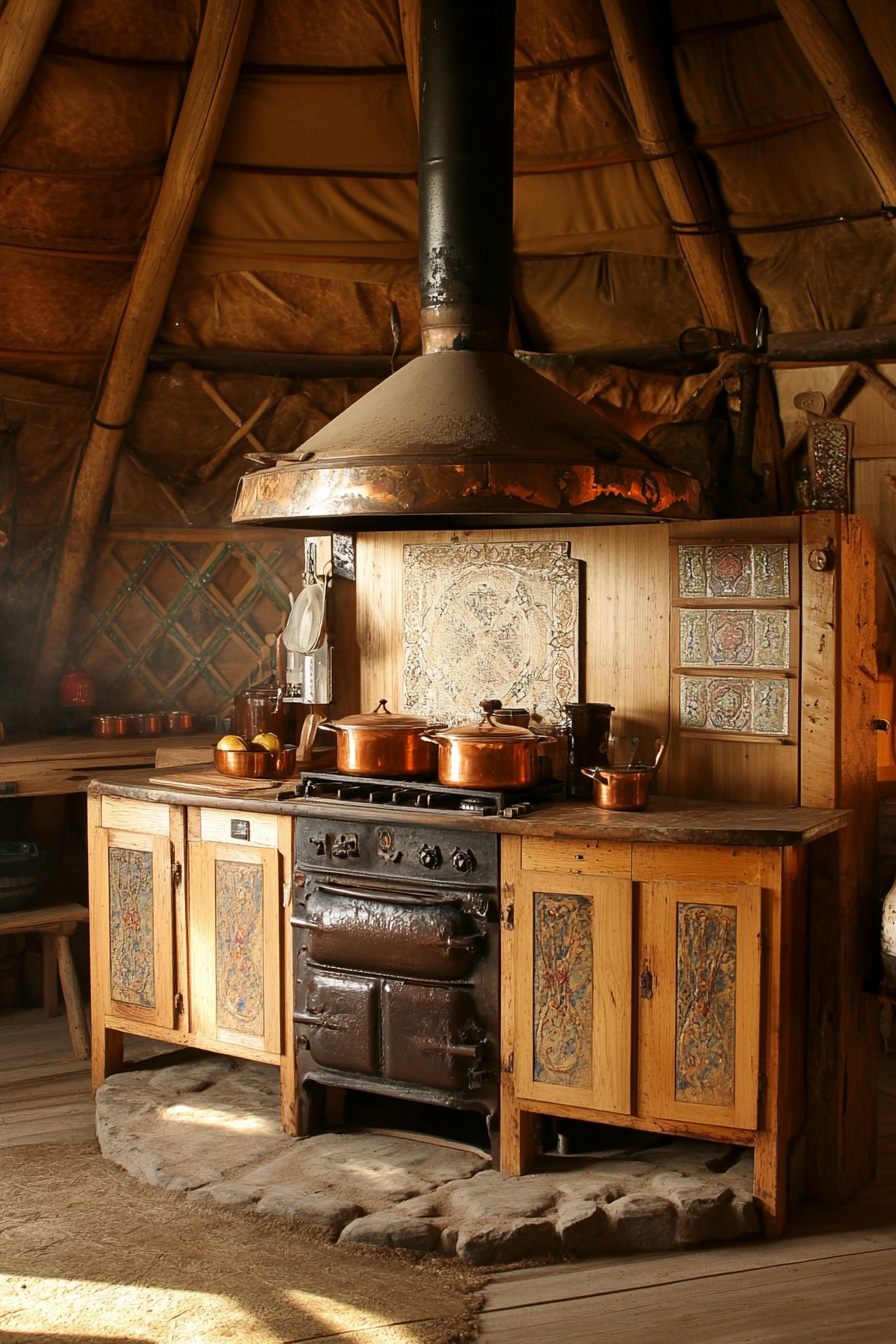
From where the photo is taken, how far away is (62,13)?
4090 mm

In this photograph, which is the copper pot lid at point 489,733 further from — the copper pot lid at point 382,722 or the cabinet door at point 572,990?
the cabinet door at point 572,990

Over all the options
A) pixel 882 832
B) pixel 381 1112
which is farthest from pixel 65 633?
pixel 882 832

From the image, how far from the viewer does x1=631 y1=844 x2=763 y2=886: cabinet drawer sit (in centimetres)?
274

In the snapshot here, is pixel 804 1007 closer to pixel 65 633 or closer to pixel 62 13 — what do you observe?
pixel 65 633

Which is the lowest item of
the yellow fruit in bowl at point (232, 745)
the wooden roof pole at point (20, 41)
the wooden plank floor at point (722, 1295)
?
the wooden plank floor at point (722, 1295)

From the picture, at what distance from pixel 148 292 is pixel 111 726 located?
4.87 ft

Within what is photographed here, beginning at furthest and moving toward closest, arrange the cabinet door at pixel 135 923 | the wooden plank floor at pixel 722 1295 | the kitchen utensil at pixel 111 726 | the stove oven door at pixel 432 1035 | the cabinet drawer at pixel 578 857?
the kitchen utensil at pixel 111 726
the cabinet door at pixel 135 923
the stove oven door at pixel 432 1035
the cabinet drawer at pixel 578 857
the wooden plank floor at pixel 722 1295

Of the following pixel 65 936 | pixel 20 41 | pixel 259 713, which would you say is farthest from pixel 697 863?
pixel 20 41

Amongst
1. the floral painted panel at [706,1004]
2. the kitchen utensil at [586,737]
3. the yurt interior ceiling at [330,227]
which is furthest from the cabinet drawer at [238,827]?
the yurt interior ceiling at [330,227]

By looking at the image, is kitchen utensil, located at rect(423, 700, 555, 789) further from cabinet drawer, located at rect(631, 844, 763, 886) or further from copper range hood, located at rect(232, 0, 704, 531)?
copper range hood, located at rect(232, 0, 704, 531)

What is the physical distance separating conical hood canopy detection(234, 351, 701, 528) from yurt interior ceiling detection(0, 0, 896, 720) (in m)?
1.00

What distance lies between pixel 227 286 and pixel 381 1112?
286 centimetres

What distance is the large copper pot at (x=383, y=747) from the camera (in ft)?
10.7

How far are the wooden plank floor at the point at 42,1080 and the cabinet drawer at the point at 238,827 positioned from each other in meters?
0.80
